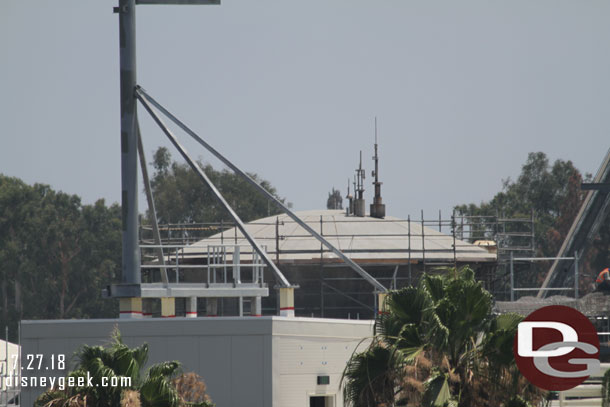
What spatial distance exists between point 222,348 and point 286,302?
3.29 metres

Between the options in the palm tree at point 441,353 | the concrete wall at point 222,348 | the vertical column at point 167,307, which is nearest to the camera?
the palm tree at point 441,353

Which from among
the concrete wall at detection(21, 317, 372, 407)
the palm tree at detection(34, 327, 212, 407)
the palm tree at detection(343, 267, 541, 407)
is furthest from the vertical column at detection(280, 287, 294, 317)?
the palm tree at detection(34, 327, 212, 407)

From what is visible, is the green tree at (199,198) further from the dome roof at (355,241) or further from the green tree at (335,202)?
the dome roof at (355,241)

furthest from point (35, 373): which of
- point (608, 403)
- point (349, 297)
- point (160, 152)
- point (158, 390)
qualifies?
point (160, 152)

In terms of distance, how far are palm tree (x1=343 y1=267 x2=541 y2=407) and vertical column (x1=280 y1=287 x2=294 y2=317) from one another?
6.93m

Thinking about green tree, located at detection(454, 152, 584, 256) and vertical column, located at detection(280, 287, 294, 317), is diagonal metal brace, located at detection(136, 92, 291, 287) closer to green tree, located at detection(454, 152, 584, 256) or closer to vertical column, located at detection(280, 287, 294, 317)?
vertical column, located at detection(280, 287, 294, 317)

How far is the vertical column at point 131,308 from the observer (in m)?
32.3

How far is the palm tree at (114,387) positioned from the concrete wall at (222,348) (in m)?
5.88

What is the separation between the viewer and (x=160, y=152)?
104438 millimetres

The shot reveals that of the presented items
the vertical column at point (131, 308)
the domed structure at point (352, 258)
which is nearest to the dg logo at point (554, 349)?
the vertical column at point (131, 308)

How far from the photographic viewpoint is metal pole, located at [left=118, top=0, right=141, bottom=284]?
111 ft

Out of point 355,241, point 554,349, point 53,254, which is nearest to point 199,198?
point 53,254

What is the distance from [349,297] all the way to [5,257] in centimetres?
4758

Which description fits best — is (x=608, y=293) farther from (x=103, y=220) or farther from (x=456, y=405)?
(x=103, y=220)
